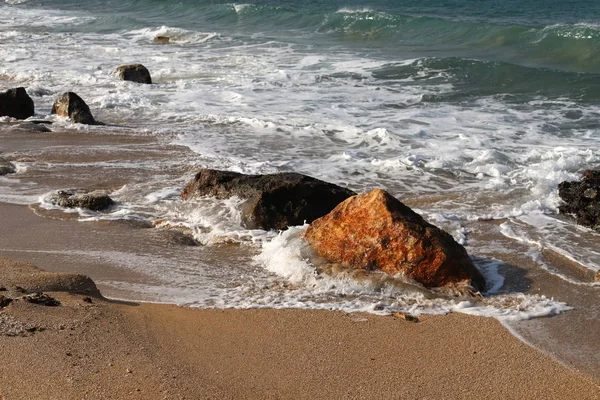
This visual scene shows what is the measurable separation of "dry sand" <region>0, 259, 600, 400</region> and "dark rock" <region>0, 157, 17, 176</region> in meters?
3.82

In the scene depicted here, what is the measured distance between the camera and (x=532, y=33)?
2181 centimetres

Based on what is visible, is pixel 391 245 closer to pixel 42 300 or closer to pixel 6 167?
pixel 42 300

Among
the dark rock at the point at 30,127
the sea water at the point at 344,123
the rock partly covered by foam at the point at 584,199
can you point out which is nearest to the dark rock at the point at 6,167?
the sea water at the point at 344,123

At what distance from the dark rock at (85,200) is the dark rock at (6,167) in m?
1.38

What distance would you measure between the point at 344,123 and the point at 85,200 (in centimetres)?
520

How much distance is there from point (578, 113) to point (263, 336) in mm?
9708

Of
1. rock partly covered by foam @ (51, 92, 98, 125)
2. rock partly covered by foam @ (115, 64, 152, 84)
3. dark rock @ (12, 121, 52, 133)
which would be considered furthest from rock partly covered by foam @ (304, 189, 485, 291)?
rock partly covered by foam @ (115, 64, 152, 84)

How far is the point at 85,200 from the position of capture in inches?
294

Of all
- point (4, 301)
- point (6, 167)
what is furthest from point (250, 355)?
point (6, 167)

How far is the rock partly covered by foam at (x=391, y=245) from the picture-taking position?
18.3ft

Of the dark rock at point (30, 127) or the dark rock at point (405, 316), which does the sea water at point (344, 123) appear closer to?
the dark rock at point (405, 316)

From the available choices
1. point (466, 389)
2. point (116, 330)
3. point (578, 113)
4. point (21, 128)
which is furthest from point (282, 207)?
point (578, 113)

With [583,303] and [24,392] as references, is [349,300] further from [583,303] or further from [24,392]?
[24,392]

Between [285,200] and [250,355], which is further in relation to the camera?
[285,200]
